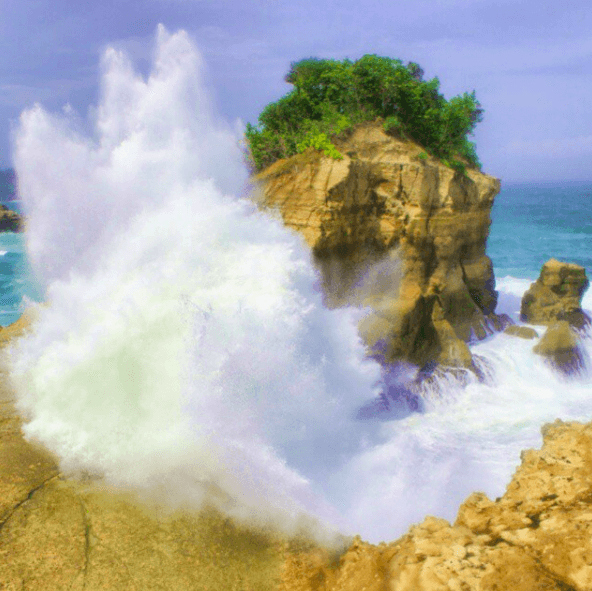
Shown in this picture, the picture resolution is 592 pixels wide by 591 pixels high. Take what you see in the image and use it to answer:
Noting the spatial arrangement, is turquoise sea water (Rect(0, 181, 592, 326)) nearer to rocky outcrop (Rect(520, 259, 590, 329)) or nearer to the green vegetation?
rocky outcrop (Rect(520, 259, 590, 329))

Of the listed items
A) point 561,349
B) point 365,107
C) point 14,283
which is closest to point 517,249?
point 561,349

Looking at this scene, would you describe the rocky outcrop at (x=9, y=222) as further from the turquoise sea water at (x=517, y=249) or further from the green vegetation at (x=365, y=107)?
the green vegetation at (x=365, y=107)

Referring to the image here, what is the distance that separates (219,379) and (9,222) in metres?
47.0

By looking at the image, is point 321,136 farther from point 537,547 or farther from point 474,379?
point 537,547

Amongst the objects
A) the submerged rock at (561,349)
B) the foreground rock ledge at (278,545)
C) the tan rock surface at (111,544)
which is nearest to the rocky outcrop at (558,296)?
the submerged rock at (561,349)

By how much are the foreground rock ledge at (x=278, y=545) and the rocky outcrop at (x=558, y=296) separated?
33.8ft

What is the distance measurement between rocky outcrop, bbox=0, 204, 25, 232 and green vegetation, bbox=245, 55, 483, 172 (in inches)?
1615

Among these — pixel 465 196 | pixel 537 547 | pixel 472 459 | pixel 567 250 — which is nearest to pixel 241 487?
pixel 537 547

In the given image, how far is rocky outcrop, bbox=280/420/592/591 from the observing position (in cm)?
388

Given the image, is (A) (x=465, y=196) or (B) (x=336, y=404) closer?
(B) (x=336, y=404)

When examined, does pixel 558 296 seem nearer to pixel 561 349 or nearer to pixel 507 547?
pixel 561 349

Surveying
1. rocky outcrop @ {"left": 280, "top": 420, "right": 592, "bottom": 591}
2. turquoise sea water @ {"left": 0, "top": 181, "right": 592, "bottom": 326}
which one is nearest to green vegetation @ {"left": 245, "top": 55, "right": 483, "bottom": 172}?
rocky outcrop @ {"left": 280, "top": 420, "right": 592, "bottom": 591}

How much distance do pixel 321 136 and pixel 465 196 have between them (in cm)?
436

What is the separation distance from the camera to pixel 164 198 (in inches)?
433
